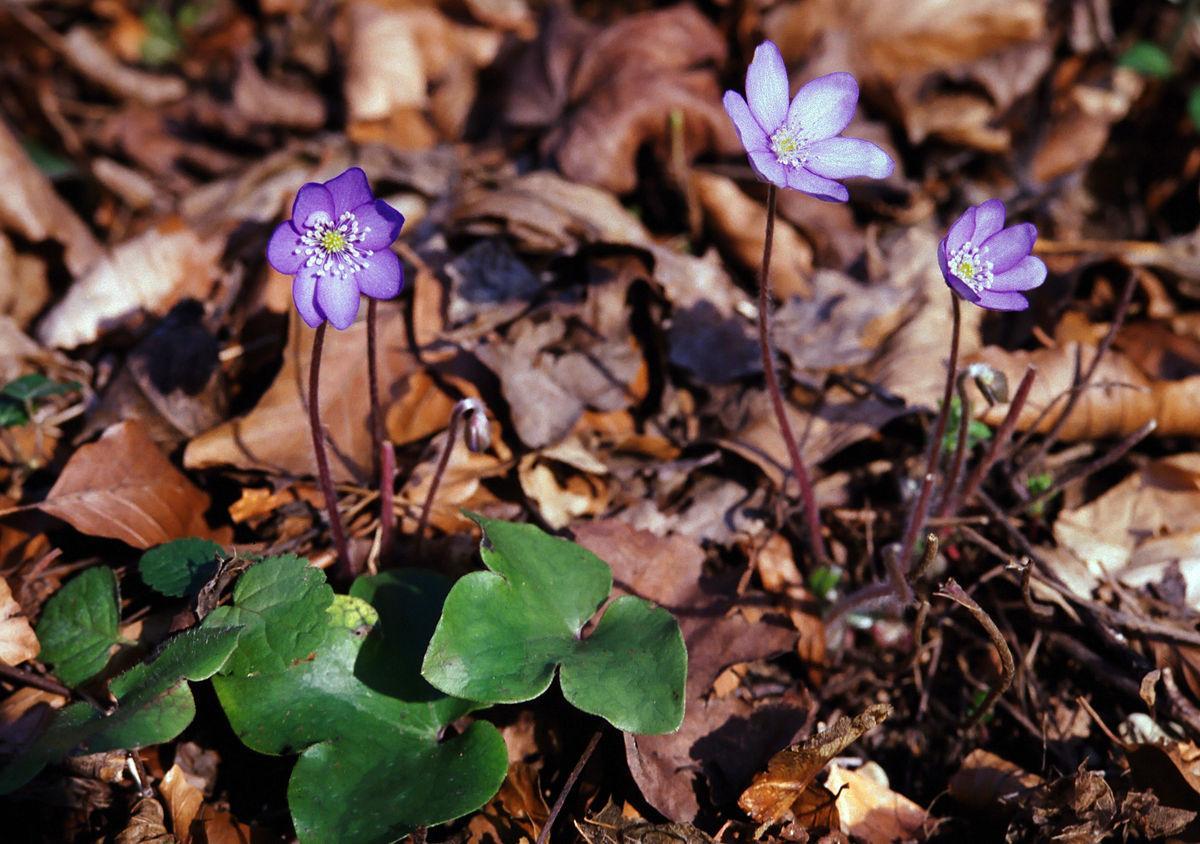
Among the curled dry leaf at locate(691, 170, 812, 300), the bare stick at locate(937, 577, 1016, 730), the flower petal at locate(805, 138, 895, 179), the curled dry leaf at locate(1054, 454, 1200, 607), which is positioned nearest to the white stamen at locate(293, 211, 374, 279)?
the flower petal at locate(805, 138, 895, 179)

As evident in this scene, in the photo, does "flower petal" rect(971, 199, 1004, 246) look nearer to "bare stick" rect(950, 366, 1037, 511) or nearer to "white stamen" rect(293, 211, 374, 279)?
"bare stick" rect(950, 366, 1037, 511)

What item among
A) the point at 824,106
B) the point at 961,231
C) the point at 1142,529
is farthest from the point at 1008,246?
the point at 1142,529

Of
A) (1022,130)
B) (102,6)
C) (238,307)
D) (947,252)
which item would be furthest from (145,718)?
(102,6)

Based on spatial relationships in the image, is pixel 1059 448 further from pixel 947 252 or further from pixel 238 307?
pixel 238 307

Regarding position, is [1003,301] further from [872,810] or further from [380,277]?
[380,277]

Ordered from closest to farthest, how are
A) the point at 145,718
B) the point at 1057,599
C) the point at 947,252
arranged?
the point at 145,718
the point at 947,252
the point at 1057,599

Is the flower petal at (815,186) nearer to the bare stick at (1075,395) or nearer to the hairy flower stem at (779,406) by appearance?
the hairy flower stem at (779,406)
